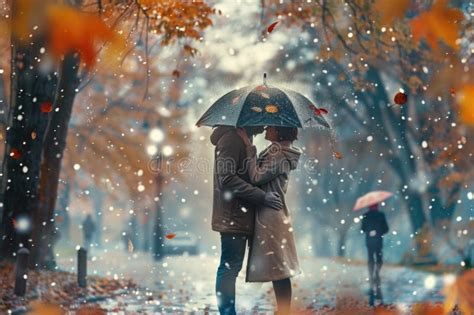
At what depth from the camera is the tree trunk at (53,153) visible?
566 inches

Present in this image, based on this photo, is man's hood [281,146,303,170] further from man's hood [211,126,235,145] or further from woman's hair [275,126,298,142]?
man's hood [211,126,235,145]

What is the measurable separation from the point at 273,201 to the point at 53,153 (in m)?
7.61

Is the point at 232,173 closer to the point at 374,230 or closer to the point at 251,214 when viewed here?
the point at 251,214

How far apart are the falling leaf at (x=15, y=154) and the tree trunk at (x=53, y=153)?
1.33 meters

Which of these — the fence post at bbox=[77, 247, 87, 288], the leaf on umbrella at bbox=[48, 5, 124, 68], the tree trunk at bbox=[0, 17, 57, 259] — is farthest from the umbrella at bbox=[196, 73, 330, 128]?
the fence post at bbox=[77, 247, 87, 288]

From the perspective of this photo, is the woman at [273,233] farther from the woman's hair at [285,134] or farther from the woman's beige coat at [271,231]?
the woman's hair at [285,134]

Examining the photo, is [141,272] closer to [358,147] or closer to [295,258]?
[358,147]

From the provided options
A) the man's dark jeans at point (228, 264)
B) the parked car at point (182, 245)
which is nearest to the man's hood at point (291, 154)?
the man's dark jeans at point (228, 264)

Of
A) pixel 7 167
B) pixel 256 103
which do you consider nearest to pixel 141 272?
pixel 7 167

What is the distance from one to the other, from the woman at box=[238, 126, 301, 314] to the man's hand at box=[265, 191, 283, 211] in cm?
3

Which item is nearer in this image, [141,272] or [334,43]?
→ [334,43]

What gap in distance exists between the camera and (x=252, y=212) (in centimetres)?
811

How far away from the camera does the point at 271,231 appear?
806cm

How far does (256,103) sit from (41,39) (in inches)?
206
